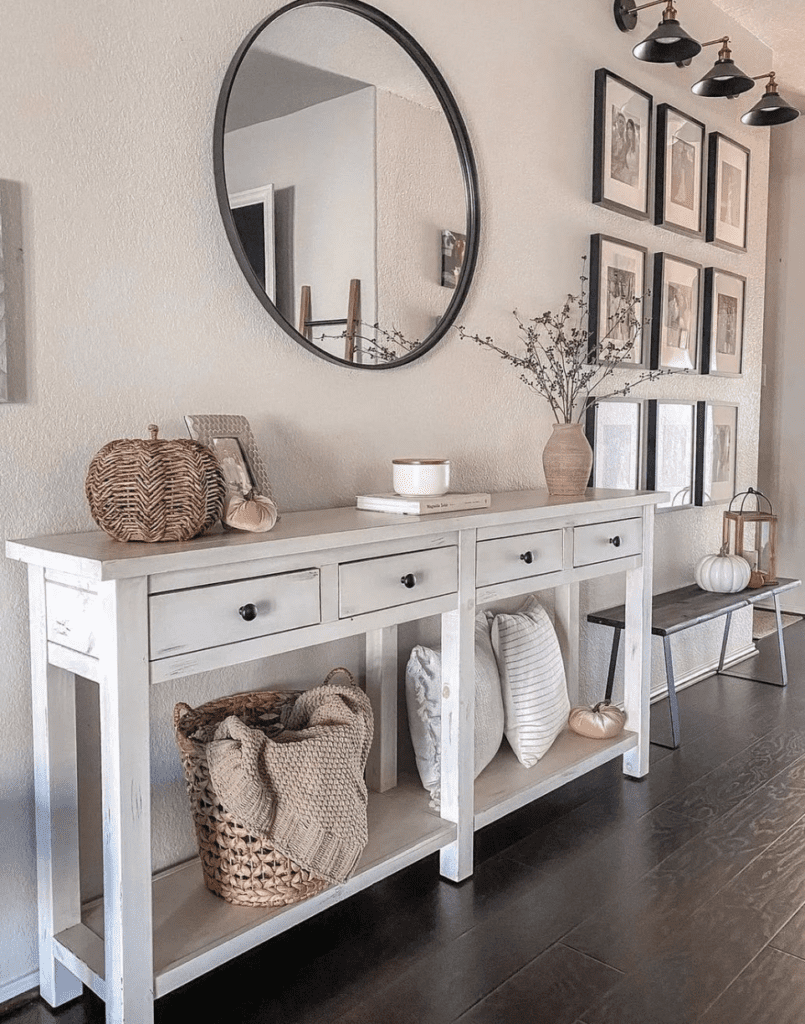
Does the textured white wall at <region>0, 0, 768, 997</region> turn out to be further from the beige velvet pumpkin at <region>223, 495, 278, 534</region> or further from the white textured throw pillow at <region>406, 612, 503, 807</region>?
the beige velvet pumpkin at <region>223, 495, 278, 534</region>

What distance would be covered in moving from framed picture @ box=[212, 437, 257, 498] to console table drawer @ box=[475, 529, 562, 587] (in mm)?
562

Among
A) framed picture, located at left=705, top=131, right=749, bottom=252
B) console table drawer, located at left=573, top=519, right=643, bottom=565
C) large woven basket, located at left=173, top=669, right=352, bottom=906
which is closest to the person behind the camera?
large woven basket, located at left=173, top=669, right=352, bottom=906

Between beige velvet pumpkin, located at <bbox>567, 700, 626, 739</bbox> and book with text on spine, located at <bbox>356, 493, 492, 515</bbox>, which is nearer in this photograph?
book with text on spine, located at <bbox>356, 493, 492, 515</bbox>

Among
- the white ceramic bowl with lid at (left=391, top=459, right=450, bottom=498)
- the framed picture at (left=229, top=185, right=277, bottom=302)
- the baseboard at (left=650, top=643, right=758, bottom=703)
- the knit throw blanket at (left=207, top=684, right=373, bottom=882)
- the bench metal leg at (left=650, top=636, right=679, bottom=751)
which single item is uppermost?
the framed picture at (left=229, top=185, right=277, bottom=302)

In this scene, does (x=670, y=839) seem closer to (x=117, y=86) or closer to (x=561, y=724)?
(x=561, y=724)

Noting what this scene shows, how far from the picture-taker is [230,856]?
169 cm

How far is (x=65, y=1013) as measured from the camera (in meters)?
1.62

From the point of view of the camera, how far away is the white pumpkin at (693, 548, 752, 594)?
3420 millimetres

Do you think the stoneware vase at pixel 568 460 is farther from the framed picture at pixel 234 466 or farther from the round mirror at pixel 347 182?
the framed picture at pixel 234 466

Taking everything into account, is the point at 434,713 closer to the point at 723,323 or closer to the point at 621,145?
the point at 621,145

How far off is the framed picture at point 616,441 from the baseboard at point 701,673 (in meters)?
0.82

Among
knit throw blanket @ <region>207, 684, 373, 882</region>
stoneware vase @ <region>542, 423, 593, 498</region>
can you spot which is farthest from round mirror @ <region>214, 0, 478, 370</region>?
knit throw blanket @ <region>207, 684, 373, 882</region>

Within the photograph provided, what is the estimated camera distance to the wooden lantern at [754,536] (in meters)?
3.69

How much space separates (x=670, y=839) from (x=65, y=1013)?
1.45m
